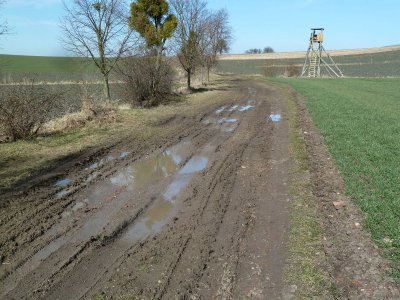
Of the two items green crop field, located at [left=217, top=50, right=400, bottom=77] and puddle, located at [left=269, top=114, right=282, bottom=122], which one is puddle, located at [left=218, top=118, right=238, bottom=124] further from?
green crop field, located at [left=217, top=50, right=400, bottom=77]

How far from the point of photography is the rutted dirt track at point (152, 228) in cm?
416

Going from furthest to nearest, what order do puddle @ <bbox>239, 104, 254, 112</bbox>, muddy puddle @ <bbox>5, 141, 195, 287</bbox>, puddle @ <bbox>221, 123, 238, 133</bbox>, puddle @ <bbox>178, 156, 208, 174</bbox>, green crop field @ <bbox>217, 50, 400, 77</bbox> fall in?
green crop field @ <bbox>217, 50, 400, 77</bbox> → puddle @ <bbox>239, 104, 254, 112</bbox> → puddle @ <bbox>221, 123, 238, 133</bbox> → puddle @ <bbox>178, 156, 208, 174</bbox> → muddy puddle @ <bbox>5, 141, 195, 287</bbox>

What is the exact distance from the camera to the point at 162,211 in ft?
20.4

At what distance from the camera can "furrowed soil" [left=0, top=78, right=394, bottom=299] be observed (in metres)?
4.15

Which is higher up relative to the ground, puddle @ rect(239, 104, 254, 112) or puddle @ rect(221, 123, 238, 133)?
puddle @ rect(239, 104, 254, 112)

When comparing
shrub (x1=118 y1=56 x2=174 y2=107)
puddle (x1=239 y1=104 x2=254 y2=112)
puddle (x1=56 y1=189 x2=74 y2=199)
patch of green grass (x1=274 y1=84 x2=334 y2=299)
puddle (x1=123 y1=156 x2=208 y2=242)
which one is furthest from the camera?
shrub (x1=118 y1=56 x2=174 y2=107)

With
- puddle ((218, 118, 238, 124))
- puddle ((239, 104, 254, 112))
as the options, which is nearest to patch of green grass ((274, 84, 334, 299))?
puddle ((218, 118, 238, 124))

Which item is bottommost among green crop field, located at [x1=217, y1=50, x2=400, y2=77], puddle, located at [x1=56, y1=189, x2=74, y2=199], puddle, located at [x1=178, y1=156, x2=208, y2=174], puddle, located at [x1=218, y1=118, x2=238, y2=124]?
puddle, located at [x1=56, y1=189, x2=74, y2=199]

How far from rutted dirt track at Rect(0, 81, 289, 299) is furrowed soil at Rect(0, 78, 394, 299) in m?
0.02

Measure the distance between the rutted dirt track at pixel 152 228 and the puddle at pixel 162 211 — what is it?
18mm

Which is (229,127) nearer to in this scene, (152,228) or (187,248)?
(152,228)

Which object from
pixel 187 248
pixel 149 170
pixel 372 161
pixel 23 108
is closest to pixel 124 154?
pixel 149 170

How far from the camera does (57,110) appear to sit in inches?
602

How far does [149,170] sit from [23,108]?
5887mm
